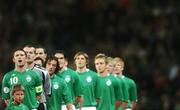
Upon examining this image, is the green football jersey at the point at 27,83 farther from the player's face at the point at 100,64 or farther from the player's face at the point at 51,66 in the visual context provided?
the player's face at the point at 100,64

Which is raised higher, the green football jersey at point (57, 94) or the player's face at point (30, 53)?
the player's face at point (30, 53)

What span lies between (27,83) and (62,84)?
1.57 metres

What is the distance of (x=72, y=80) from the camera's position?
20.5 m

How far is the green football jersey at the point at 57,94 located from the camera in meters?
19.5

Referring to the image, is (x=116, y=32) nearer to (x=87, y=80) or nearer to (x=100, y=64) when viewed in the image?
(x=100, y=64)

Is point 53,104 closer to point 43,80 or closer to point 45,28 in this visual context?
point 43,80

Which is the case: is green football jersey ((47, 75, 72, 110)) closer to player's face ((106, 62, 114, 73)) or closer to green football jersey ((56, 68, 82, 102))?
green football jersey ((56, 68, 82, 102))

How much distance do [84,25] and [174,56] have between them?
3.60 m

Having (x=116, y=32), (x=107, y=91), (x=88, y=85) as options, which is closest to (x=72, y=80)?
(x=88, y=85)

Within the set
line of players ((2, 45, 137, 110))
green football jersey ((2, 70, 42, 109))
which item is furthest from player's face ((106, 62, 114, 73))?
green football jersey ((2, 70, 42, 109))

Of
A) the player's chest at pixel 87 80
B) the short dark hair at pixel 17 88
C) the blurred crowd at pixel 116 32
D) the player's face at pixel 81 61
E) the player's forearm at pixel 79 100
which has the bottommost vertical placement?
the player's forearm at pixel 79 100

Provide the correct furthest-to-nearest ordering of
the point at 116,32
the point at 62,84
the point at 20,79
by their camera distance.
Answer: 1. the point at 116,32
2. the point at 62,84
3. the point at 20,79

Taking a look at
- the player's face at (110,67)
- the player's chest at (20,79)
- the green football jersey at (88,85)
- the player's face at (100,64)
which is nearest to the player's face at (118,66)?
the player's face at (110,67)

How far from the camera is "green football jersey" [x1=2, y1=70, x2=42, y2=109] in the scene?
1802 cm
